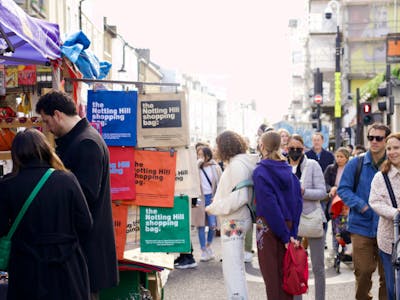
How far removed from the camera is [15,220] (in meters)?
4.45

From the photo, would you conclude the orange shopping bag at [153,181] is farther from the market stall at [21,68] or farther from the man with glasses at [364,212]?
the man with glasses at [364,212]

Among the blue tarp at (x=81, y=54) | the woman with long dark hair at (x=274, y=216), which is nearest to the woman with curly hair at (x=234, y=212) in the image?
the woman with long dark hair at (x=274, y=216)

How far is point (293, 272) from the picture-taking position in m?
6.52

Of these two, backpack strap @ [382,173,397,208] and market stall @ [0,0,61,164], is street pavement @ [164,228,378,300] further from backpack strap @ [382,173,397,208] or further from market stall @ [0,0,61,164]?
market stall @ [0,0,61,164]

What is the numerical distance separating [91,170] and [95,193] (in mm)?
156

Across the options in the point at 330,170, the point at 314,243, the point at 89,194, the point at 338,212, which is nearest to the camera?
the point at 89,194

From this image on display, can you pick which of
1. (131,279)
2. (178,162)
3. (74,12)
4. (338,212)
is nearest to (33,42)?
(178,162)

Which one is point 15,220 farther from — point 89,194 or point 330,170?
point 330,170

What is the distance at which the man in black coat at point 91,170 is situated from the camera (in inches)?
194

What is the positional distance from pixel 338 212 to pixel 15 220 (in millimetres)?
A: 6580

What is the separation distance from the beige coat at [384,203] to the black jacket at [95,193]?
2.37 meters

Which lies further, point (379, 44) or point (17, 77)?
point (379, 44)

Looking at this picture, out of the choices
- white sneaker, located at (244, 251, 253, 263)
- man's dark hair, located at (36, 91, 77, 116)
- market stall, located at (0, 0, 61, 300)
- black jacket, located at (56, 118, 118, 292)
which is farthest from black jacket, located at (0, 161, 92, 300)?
white sneaker, located at (244, 251, 253, 263)

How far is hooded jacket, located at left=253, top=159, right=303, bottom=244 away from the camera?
653 centimetres
